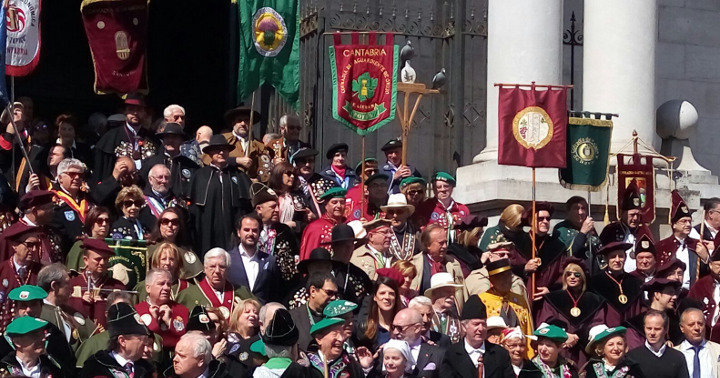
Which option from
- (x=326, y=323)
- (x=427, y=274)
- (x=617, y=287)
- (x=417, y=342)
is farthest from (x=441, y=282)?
(x=326, y=323)

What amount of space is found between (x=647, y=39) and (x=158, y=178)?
A: 6.79 meters

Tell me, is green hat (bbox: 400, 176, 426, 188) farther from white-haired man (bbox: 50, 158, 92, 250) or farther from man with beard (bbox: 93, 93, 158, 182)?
white-haired man (bbox: 50, 158, 92, 250)

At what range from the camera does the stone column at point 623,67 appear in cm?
2081

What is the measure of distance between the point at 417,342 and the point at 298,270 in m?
1.63

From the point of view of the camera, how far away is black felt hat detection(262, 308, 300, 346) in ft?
42.0

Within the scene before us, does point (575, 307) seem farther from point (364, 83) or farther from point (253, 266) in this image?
point (364, 83)

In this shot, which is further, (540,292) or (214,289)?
(540,292)

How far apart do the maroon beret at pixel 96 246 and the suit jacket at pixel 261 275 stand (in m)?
1.19

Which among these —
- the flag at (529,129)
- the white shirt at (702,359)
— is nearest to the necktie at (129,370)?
the white shirt at (702,359)

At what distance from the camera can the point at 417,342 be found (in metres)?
14.6

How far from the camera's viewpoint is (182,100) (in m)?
25.2

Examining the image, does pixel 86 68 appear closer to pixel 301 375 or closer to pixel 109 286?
pixel 109 286

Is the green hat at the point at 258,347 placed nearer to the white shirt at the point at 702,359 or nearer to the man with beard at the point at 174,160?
the man with beard at the point at 174,160

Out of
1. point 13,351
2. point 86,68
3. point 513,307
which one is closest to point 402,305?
point 513,307
